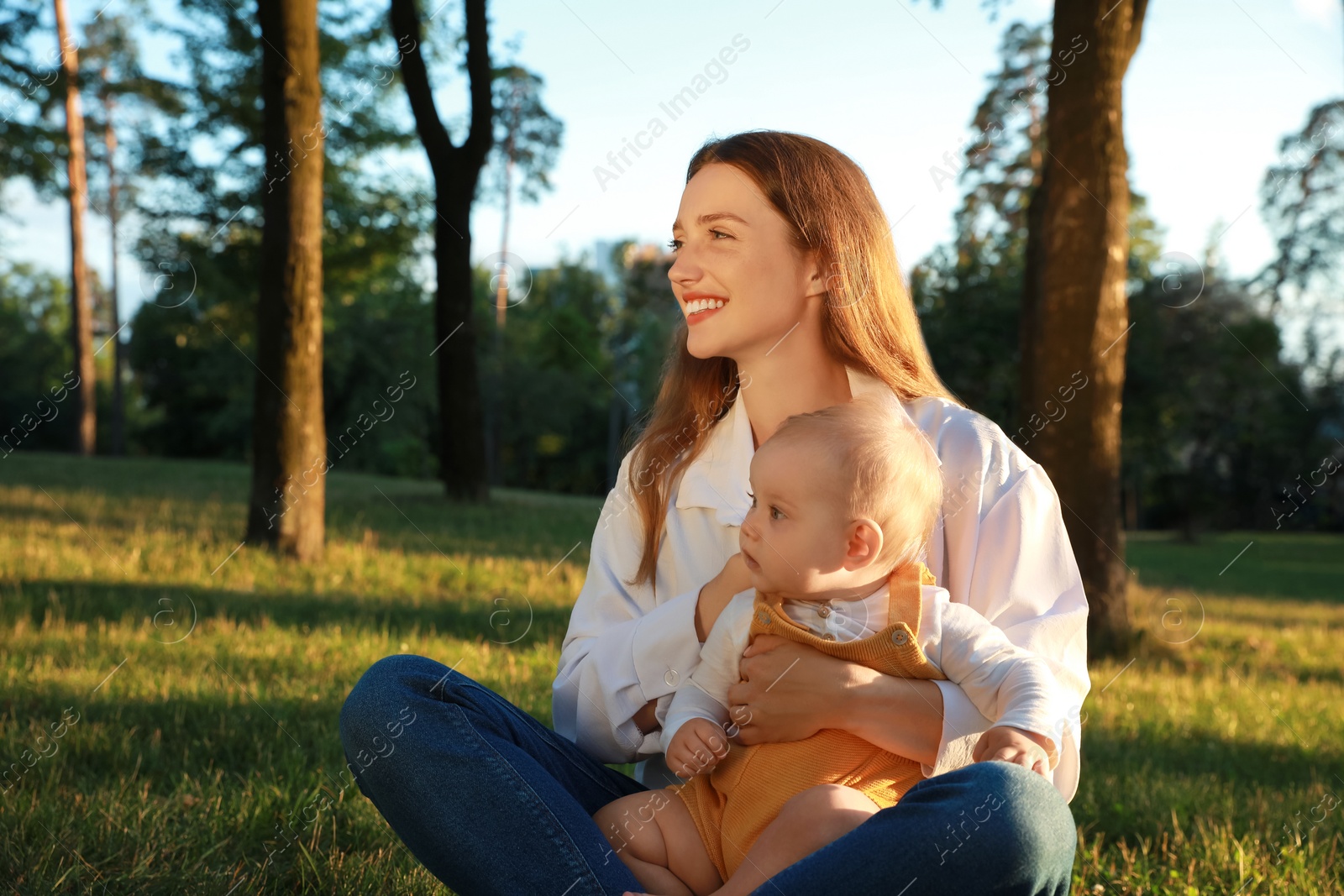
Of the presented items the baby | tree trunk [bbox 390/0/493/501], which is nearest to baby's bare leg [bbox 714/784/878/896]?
the baby

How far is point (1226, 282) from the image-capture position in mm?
27984

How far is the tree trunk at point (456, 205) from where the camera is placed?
12.0 m

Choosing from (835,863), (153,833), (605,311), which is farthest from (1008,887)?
(605,311)

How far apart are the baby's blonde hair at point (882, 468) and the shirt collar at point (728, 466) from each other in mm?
321

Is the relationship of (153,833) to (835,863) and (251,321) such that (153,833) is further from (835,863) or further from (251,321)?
(251,321)

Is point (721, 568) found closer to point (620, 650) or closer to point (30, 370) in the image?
point (620, 650)

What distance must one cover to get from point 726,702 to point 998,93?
18.8m

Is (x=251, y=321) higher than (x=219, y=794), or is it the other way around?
(x=251, y=321)

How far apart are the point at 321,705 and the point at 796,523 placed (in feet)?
9.14

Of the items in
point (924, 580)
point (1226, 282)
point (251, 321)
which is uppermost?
point (1226, 282)

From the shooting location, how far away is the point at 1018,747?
1.95m

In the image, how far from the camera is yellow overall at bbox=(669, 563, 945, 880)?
2104 millimetres

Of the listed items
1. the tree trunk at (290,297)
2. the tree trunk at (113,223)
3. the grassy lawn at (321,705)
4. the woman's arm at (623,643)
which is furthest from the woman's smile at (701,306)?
the tree trunk at (113,223)

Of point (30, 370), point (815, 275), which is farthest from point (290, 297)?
point (30, 370)
